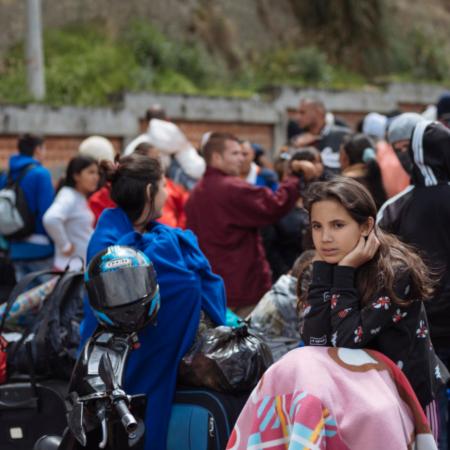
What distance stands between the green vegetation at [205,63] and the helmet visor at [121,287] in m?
8.06

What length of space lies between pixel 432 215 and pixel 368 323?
1.24 meters

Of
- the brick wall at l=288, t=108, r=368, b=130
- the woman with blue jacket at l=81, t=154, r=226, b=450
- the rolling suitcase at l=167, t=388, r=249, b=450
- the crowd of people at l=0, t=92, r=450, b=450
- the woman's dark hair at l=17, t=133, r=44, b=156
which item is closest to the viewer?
the crowd of people at l=0, t=92, r=450, b=450

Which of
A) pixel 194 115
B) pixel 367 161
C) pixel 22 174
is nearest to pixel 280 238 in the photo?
pixel 367 161

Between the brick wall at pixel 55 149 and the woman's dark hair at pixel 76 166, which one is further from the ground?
the brick wall at pixel 55 149

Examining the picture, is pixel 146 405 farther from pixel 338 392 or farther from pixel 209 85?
pixel 209 85

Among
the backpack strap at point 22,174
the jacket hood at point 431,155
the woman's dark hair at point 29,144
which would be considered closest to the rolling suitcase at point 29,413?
the jacket hood at point 431,155

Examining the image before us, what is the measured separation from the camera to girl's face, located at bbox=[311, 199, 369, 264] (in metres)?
3.40

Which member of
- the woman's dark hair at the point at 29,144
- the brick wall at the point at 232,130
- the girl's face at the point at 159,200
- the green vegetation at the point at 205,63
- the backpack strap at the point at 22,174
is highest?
the green vegetation at the point at 205,63

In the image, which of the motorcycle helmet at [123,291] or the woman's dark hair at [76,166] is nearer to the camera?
the motorcycle helmet at [123,291]

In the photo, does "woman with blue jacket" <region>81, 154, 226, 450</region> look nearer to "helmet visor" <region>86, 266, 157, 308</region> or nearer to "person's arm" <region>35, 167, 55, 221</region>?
"helmet visor" <region>86, 266, 157, 308</region>

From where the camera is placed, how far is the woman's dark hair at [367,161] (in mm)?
6082

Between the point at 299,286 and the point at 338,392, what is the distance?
96cm

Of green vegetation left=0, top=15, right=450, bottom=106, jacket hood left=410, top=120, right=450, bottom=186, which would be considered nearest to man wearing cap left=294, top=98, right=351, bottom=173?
jacket hood left=410, top=120, right=450, bottom=186

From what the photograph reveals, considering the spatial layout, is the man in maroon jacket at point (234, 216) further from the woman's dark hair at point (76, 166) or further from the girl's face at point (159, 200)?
the girl's face at point (159, 200)
